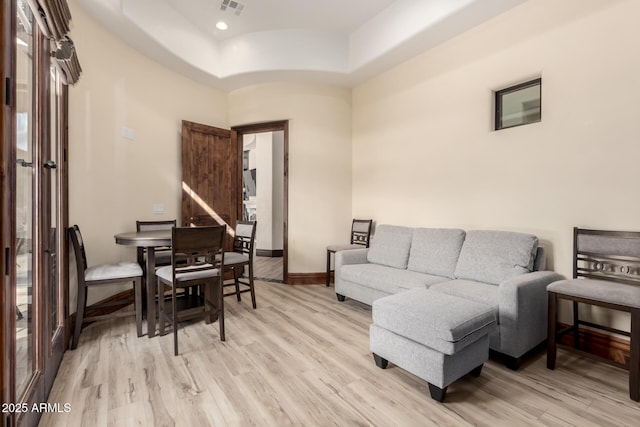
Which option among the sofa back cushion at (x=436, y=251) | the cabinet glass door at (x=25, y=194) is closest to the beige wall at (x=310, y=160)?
the sofa back cushion at (x=436, y=251)

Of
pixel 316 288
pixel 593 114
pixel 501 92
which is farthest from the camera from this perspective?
pixel 316 288

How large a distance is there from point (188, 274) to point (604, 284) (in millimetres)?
3108

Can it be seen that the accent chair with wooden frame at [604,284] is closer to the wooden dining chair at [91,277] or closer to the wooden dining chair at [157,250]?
the wooden dining chair at [91,277]

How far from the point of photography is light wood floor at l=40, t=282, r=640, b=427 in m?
1.66

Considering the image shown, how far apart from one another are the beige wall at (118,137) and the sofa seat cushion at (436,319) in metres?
2.95

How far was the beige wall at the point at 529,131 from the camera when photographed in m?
2.28

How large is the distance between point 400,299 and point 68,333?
2671mm

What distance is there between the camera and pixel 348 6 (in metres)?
3.61

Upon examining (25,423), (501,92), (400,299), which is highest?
(501,92)

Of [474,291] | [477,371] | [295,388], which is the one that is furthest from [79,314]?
[474,291]

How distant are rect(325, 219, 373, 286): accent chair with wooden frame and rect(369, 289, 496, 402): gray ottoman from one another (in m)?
2.17

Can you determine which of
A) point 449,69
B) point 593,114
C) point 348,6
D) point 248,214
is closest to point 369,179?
point 449,69

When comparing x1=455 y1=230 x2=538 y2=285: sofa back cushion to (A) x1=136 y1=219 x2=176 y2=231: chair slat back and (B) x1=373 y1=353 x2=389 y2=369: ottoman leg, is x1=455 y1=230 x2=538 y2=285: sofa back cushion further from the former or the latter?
(A) x1=136 y1=219 x2=176 y2=231: chair slat back

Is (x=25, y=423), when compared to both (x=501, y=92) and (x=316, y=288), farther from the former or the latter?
(x=501, y=92)
